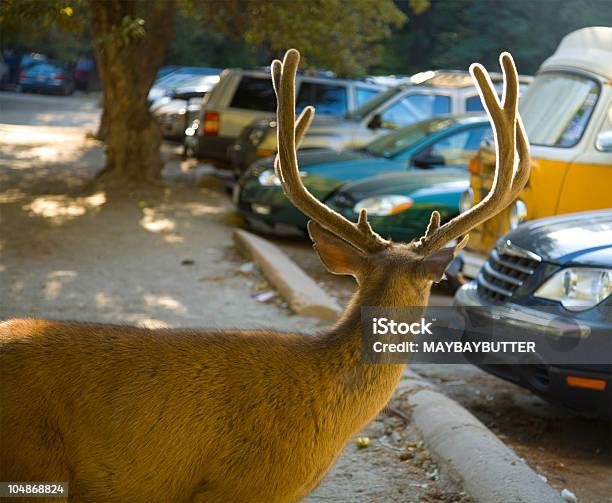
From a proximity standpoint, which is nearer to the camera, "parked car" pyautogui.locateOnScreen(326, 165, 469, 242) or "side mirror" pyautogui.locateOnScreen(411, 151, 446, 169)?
"parked car" pyautogui.locateOnScreen(326, 165, 469, 242)

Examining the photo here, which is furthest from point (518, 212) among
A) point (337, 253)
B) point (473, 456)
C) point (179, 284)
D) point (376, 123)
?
point (376, 123)

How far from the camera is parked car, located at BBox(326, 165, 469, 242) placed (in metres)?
10.8

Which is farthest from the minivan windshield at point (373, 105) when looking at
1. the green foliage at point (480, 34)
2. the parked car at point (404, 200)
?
the green foliage at point (480, 34)

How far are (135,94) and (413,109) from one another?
4.25m

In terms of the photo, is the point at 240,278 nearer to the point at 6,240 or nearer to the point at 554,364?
the point at 6,240

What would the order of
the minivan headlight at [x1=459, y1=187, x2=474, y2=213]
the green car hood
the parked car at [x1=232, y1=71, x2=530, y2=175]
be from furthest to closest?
the parked car at [x1=232, y1=71, x2=530, y2=175] → the green car hood → the minivan headlight at [x1=459, y1=187, x2=474, y2=213]

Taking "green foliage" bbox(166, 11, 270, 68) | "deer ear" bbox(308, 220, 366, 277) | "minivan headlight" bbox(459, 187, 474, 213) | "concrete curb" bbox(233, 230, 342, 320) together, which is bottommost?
"green foliage" bbox(166, 11, 270, 68)

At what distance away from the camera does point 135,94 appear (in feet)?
51.6

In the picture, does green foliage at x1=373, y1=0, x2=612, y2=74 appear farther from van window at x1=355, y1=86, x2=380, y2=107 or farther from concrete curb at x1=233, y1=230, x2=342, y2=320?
concrete curb at x1=233, y1=230, x2=342, y2=320

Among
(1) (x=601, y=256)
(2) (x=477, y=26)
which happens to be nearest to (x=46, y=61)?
(2) (x=477, y=26)

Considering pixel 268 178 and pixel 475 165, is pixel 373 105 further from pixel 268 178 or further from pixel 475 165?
pixel 475 165

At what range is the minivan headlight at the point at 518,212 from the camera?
876cm

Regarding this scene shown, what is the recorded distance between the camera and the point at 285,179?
4.27 metres

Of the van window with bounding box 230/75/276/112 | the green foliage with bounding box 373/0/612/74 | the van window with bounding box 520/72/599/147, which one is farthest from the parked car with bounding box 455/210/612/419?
the green foliage with bounding box 373/0/612/74
